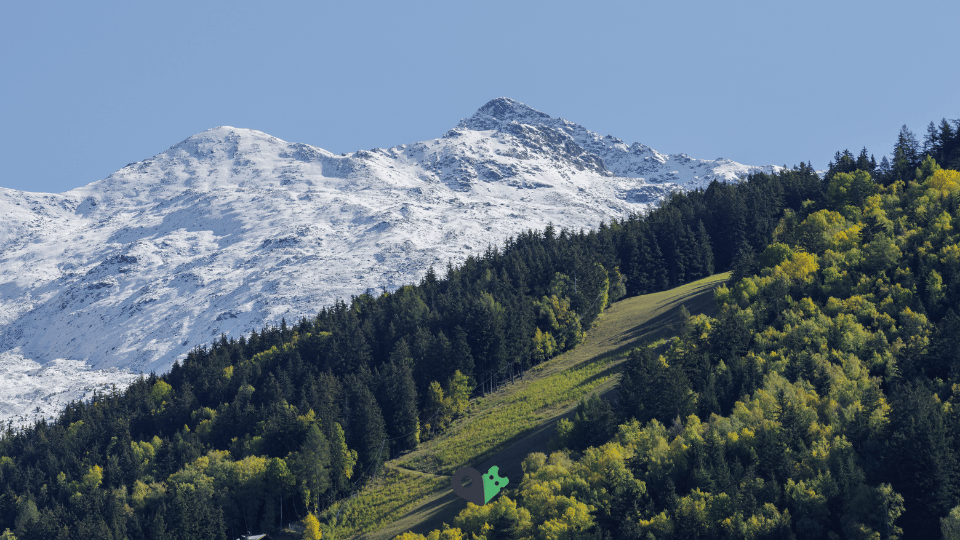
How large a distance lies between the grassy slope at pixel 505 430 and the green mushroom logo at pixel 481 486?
149cm

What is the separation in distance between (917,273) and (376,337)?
8345 centimetres

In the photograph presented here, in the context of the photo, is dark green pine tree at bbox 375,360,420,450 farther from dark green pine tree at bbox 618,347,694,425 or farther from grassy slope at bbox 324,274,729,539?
dark green pine tree at bbox 618,347,694,425

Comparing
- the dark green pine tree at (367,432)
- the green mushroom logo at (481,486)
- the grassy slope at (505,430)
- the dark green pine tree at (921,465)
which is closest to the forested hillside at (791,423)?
the dark green pine tree at (921,465)

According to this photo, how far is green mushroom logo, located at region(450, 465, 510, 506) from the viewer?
77.0 metres

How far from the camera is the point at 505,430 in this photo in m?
101

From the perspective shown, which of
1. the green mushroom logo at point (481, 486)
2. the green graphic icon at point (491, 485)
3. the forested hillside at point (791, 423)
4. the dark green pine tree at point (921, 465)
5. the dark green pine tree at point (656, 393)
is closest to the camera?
the dark green pine tree at point (921, 465)

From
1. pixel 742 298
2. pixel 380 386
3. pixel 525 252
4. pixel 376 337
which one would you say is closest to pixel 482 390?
pixel 380 386

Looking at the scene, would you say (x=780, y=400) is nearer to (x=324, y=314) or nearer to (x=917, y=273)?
(x=917, y=273)

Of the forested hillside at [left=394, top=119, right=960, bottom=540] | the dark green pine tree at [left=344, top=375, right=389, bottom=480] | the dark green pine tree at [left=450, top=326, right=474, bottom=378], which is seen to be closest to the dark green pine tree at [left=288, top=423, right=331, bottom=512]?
the dark green pine tree at [left=344, top=375, right=389, bottom=480]

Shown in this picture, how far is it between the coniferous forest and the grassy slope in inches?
166

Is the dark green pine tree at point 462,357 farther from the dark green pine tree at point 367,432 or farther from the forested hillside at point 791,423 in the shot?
the forested hillside at point 791,423

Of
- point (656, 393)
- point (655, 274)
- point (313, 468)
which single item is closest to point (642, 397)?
point (656, 393)

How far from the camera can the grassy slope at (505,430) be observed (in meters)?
86.9

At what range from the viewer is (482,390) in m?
120
